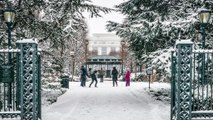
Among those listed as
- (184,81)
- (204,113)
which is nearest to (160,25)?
(184,81)

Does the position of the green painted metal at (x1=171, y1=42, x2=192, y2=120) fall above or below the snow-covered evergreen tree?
below

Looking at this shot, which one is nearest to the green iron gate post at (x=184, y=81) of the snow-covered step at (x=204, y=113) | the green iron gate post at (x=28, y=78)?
the snow-covered step at (x=204, y=113)

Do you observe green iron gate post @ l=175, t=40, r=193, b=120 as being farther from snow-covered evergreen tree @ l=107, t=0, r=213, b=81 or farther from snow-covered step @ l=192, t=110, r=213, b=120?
snow-covered evergreen tree @ l=107, t=0, r=213, b=81

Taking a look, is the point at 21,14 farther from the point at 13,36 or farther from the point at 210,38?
the point at 210,38

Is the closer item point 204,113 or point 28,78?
point 28,78

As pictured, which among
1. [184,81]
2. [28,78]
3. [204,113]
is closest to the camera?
[28,78]

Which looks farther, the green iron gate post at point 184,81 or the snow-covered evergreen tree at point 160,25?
the snow-covered evergreen tree at point 160,25

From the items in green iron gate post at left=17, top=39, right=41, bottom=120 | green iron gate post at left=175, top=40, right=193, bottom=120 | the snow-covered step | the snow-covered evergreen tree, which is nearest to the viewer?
green iron gate post at left=17, top=39, right=41, bottom=120

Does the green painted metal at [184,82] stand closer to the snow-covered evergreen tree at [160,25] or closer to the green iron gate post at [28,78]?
the green iron gate post at [28,78]

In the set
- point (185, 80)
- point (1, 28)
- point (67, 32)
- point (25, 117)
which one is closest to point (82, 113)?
point (25, 117)

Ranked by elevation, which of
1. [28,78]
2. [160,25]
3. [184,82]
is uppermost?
[160,25]

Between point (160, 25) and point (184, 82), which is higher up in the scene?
point (160, 25)

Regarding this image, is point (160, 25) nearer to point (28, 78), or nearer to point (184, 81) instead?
point (184, 81)

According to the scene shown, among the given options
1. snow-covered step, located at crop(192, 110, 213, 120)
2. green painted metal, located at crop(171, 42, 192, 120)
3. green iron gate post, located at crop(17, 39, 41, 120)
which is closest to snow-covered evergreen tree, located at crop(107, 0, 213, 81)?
snow-covered step, located at crop(192, 110, 213, 120)
